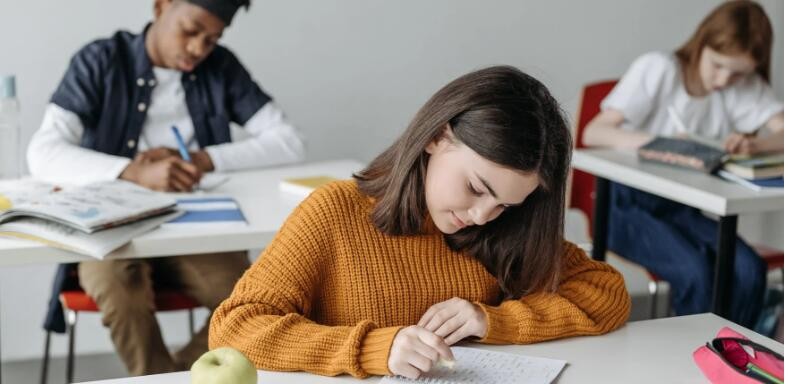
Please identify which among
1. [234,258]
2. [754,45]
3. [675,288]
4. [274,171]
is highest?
[754,45]

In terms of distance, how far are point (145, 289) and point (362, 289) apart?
96 centimetres

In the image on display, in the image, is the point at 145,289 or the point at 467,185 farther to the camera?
the point at 145,289

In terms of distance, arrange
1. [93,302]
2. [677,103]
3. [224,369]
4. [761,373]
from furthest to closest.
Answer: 1. [677,103]
2. [93,302]
3. [761,373]
4. [224,369]

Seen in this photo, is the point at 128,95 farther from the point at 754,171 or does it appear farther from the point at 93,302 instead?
the point at 754,171

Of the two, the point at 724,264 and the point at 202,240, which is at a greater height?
the point at 202,240

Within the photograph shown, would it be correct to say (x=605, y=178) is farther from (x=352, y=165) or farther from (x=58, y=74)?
(x=58, y=74)

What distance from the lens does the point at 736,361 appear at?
4.30ft

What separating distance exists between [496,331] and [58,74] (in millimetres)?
1947

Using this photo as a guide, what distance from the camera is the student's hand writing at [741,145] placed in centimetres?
272

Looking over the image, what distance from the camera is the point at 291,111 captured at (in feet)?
10.6

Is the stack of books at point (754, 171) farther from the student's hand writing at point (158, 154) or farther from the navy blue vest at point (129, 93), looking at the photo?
the student's hand writing at point (158, 154)

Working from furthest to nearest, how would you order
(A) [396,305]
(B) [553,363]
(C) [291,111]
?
(C) [291,111] < (A) [396,305] < (B) [553,363]

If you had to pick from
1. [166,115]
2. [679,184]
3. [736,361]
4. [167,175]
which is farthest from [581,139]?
[736,361]

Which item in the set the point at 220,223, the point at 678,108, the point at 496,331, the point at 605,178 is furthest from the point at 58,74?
the point at 496,331
